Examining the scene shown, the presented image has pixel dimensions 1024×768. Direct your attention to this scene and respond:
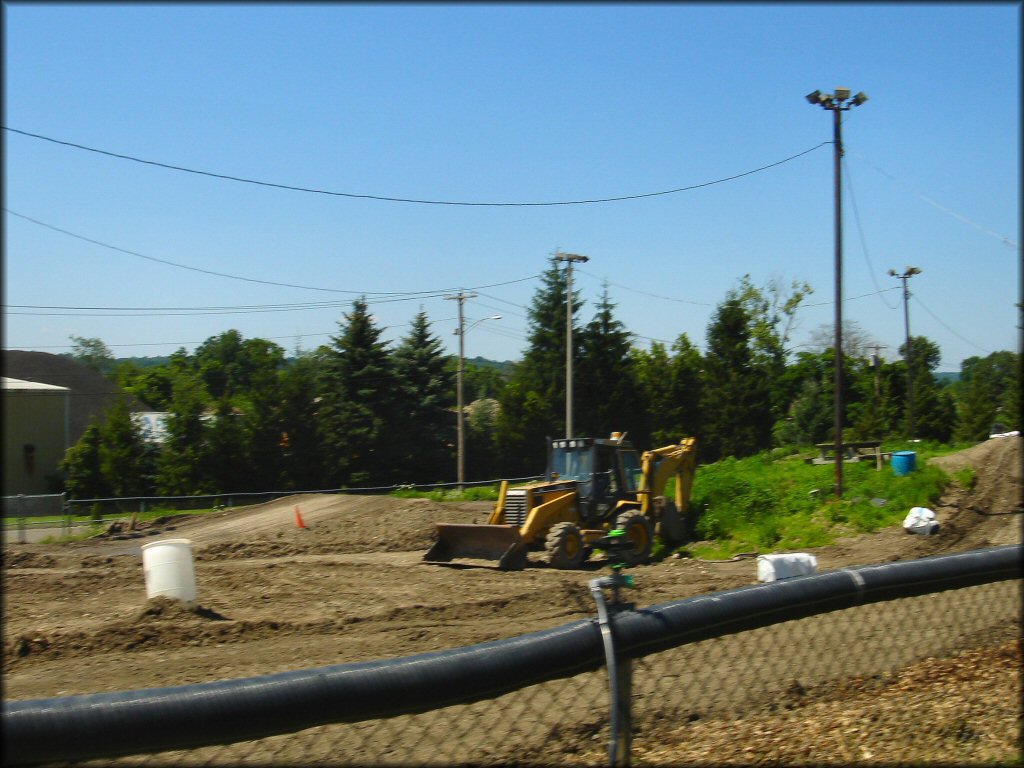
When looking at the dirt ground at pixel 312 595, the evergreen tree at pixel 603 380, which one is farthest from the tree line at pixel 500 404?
the dirt ground at pixel 312 595

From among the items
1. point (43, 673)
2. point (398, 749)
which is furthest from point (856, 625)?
point (43, 673)

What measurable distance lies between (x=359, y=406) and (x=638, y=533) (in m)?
33.4

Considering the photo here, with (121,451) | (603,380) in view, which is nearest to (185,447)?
(121,451)

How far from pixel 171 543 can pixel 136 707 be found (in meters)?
12.0

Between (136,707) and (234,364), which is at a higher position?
(234,364)

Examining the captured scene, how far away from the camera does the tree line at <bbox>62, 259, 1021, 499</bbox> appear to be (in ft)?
151

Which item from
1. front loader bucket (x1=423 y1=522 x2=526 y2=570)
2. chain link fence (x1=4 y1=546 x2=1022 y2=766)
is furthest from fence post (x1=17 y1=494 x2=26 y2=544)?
chain link fence (x1=4 y1=546 x2=1022 y2=766)

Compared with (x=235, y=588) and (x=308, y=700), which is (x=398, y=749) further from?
(x=235, y=588)

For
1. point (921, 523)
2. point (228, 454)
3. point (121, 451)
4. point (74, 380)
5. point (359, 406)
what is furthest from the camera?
point (359, 406)

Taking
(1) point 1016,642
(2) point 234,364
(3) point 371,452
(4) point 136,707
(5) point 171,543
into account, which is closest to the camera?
(4) point 136,707

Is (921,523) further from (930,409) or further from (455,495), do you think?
(930,409)

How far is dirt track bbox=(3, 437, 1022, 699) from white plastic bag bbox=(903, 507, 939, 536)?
0.80 feet

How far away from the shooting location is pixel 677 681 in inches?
193

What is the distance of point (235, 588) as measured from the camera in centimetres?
1644
